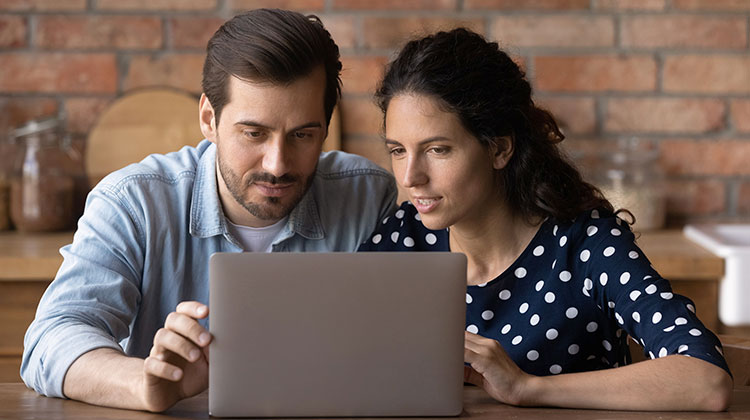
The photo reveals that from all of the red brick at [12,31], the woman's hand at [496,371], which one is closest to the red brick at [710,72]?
the woman's hand at [496,371]

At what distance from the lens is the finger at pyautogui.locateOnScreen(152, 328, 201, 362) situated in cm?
103

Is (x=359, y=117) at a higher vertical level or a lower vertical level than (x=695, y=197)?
higher

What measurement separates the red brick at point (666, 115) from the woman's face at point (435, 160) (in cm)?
107

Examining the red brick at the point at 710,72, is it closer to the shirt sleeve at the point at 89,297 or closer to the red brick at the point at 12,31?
the shirt sleeve at the point at 89,297

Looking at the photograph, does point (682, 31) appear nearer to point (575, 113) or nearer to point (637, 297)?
point (575, 113)

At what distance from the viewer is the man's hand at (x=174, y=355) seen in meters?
1.02

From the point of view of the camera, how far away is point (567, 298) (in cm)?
142

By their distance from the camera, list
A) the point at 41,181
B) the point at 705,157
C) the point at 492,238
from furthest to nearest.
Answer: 1. the point at 705,157
2. the point at 41,181
3. the point at 492,238

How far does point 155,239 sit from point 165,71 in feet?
3.33

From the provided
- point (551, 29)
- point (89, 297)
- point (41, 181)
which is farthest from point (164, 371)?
point (551, 29)

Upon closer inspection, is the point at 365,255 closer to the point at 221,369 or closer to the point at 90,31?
the point at 221,369

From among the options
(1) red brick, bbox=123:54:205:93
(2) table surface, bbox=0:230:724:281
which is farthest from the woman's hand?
(1) red brick, bbox=123:54:205:93

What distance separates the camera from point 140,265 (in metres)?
1.47

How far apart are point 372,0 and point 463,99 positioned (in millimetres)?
1029
